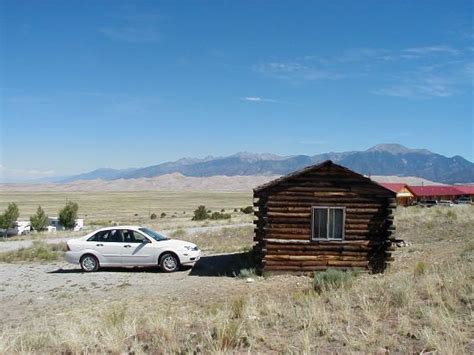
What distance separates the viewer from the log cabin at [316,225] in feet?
59.1

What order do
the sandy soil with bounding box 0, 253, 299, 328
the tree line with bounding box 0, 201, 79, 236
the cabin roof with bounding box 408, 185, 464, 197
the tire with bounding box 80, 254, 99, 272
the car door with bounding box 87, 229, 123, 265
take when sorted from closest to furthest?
the sandy soil with bounding box 0, 253, 299, 328 → the car door with bounding box 87, 229, 123, 265 → the tire with bounding box 80, 254, 99, 272 → the tree line with bounding box 0, 201, 79, 236 → the cabin roof with bounding box 408, 185, 464, 197

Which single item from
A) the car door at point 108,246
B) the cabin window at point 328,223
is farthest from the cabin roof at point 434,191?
the car door at point 108,246

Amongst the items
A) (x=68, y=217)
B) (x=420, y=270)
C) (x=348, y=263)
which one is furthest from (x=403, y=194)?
(x=420, y=270)

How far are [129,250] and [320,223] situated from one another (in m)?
6.84

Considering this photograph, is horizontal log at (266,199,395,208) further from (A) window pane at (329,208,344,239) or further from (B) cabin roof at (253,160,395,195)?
(B) cabin roof at (253,160,395,195)

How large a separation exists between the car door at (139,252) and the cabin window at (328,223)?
5.71m

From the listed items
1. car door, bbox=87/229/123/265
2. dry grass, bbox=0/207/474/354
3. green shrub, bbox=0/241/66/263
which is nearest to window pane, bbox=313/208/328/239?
dry grass, bbox=0/207/474/354

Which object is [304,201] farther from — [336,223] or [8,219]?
[8,219]

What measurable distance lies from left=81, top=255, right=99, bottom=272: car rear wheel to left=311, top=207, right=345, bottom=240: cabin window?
797cm

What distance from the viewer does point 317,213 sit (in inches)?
712

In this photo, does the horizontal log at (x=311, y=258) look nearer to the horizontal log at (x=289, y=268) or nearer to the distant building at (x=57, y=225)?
the horizontal log at (x=289, y=268)

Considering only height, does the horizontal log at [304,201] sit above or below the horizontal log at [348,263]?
above

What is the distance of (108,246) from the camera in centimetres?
1934

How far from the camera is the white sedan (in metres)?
19.1
